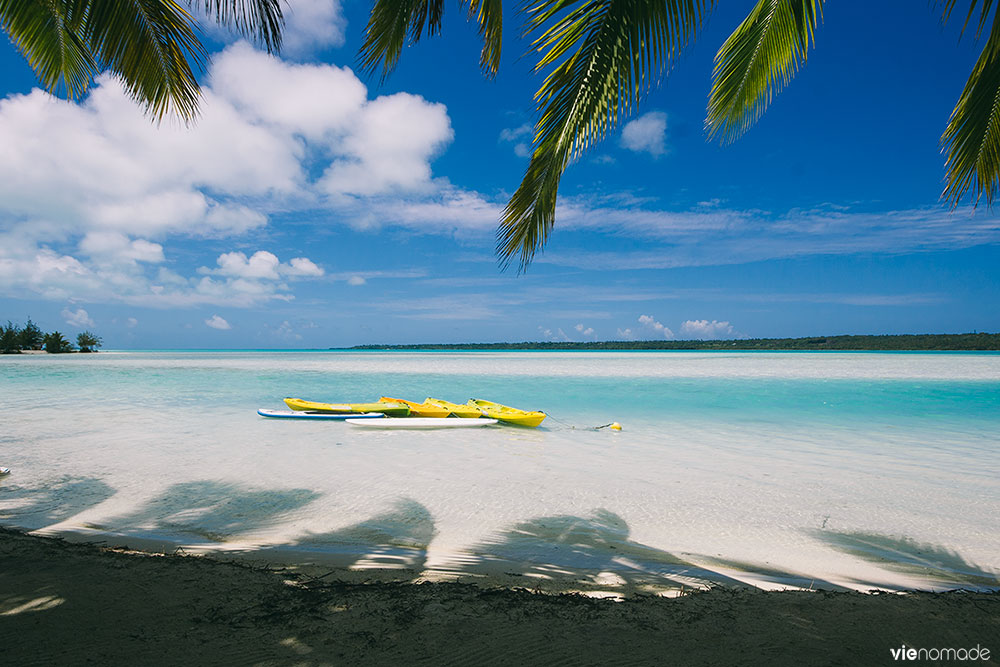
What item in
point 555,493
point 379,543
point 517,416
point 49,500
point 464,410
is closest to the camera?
point 379,543

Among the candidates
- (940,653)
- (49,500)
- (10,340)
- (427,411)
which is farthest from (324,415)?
(10,340)

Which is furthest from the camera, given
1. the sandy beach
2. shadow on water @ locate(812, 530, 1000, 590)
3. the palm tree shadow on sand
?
shadow on water @ locate(812, 530, 1000, 590)

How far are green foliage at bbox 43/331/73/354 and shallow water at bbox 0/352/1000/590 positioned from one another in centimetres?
7009

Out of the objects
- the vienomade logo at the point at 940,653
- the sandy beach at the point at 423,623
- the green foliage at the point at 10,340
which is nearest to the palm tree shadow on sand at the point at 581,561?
the sandy beach at the point at 423,623

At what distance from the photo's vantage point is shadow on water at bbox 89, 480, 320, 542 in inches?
170

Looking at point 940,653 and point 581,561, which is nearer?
point 940,653

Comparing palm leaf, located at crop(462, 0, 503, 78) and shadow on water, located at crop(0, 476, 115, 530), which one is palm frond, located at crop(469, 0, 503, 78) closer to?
palm leaf, located at crop(462, 0, 503, 78)

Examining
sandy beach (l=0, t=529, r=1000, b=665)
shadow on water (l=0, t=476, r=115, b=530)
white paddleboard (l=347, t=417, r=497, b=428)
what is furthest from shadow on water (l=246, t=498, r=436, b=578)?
white paddleboard (l=347, t=417, r=497, b=428)

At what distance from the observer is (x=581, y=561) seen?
3658 mm

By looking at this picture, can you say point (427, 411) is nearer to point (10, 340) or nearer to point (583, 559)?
point (583, 559)

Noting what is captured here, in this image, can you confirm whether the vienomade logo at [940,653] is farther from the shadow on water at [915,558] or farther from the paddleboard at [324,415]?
the paddleboard at [324,415]

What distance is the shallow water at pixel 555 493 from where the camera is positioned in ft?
12.3

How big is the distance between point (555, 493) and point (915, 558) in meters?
3.12

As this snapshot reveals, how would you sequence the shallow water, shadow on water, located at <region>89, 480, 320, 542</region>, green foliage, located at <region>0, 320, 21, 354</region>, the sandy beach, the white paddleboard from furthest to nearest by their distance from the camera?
green foliage, located at <region>0, 320, 21, 354</region> < the white paddleboard < shadow on water, located at <region>89, 480, 320, 542</region> < the shallow water < the sandy beach
